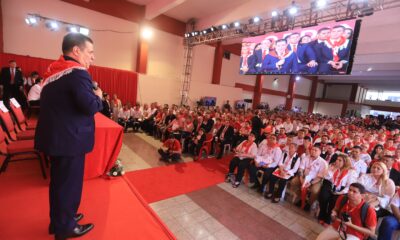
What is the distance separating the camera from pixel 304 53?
525 centimetres

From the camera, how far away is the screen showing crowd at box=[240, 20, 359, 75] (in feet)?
15.1

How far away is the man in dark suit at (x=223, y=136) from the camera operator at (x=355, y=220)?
3312mm

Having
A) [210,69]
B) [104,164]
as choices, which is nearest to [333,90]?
[210,69]

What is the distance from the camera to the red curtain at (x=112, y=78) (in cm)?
706

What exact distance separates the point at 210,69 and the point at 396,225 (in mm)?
10808

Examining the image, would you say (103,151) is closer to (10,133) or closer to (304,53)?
(10,133)

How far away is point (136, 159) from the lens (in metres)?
4.59

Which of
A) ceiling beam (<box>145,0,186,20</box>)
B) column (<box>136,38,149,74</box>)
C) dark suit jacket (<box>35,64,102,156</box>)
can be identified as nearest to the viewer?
dark suit jacket (<box>35,64,102,156</box>)

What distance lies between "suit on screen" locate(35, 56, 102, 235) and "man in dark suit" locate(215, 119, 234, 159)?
429 centimetres

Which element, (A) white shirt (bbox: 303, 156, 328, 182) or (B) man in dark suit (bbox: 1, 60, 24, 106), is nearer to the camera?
(A) white shirt (bbox: 303, 156, 328, 182)

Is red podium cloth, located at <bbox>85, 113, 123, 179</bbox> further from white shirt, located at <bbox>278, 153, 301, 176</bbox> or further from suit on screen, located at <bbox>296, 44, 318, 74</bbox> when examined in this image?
suit on screen, located at <bbox>296, 44, 318, 74</bbox>

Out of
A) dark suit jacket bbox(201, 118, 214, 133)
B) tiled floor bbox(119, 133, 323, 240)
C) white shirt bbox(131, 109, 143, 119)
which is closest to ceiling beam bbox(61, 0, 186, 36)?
white shirt bbox(131, 109, 143, 119)

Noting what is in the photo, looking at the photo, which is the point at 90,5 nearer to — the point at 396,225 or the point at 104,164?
the point at 104,164

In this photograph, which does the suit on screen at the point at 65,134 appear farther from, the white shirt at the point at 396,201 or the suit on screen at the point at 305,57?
the suit on screen at the point at 305,57
